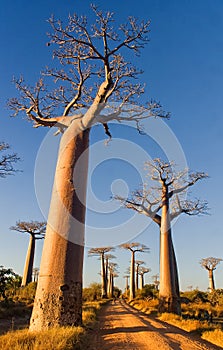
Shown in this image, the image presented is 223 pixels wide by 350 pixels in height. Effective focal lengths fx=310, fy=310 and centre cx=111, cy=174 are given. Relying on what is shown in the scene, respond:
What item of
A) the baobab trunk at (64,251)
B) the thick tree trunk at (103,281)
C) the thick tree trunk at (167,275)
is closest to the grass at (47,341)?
the baobab trunk at (64,251)

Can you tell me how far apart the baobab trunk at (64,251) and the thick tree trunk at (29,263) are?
59.5 ft

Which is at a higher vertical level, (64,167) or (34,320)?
(64,167)

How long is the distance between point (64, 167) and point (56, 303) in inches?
85.4

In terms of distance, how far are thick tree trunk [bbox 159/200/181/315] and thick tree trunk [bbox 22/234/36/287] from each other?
1335 centimetres

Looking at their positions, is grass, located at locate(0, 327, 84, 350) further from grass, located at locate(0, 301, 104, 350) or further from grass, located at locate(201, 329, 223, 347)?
grass, located at locate(201, 329, 223, 347)

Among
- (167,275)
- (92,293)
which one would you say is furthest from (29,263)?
(167,275)

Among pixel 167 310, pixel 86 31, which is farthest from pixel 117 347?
pixel 167 310

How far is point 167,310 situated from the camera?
10008mm

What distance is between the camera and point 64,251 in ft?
14.9

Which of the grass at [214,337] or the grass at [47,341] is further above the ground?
the grass at [47,341]

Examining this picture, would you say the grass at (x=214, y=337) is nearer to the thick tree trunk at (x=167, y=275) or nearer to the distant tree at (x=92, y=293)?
the thick tree trunk at (x=167, y=275)

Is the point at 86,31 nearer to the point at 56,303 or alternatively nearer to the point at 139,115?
the point at 139,115

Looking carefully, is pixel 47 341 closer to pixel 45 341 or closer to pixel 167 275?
pixel 45 341

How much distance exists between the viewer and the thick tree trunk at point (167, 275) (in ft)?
33.3
